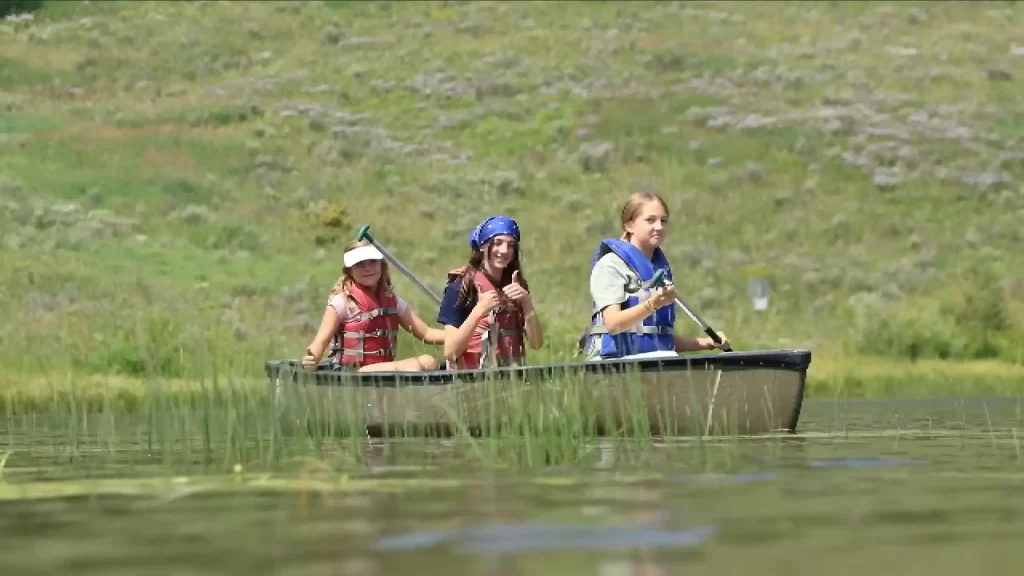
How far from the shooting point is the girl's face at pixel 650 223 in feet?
40.8

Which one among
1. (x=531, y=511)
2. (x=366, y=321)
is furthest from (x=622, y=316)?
(x=531, y=511)

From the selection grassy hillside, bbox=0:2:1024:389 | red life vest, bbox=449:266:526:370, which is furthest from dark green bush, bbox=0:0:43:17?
red life vest, bbox=449:266:526:370

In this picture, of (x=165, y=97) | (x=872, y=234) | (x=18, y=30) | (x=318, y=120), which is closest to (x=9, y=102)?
(x=165, y=97)

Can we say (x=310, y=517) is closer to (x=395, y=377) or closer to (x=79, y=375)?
(x=395, y=377)

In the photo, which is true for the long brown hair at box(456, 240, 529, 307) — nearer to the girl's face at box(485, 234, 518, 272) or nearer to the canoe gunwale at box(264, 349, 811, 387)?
the girl's face at box(485, 234, 518, 272)

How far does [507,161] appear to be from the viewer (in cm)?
4416

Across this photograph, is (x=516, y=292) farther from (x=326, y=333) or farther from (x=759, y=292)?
(x=759, y=292)

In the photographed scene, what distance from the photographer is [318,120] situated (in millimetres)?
47875

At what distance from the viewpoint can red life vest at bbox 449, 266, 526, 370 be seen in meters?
13.3

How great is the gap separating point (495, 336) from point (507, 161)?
3102 cm

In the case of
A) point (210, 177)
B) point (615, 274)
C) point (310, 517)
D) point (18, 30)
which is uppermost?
point (18, 30)

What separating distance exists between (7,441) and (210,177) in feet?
93.1

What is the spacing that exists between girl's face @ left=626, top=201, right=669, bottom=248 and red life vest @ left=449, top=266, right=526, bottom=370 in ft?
3.84

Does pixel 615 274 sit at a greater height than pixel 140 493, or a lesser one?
greater
